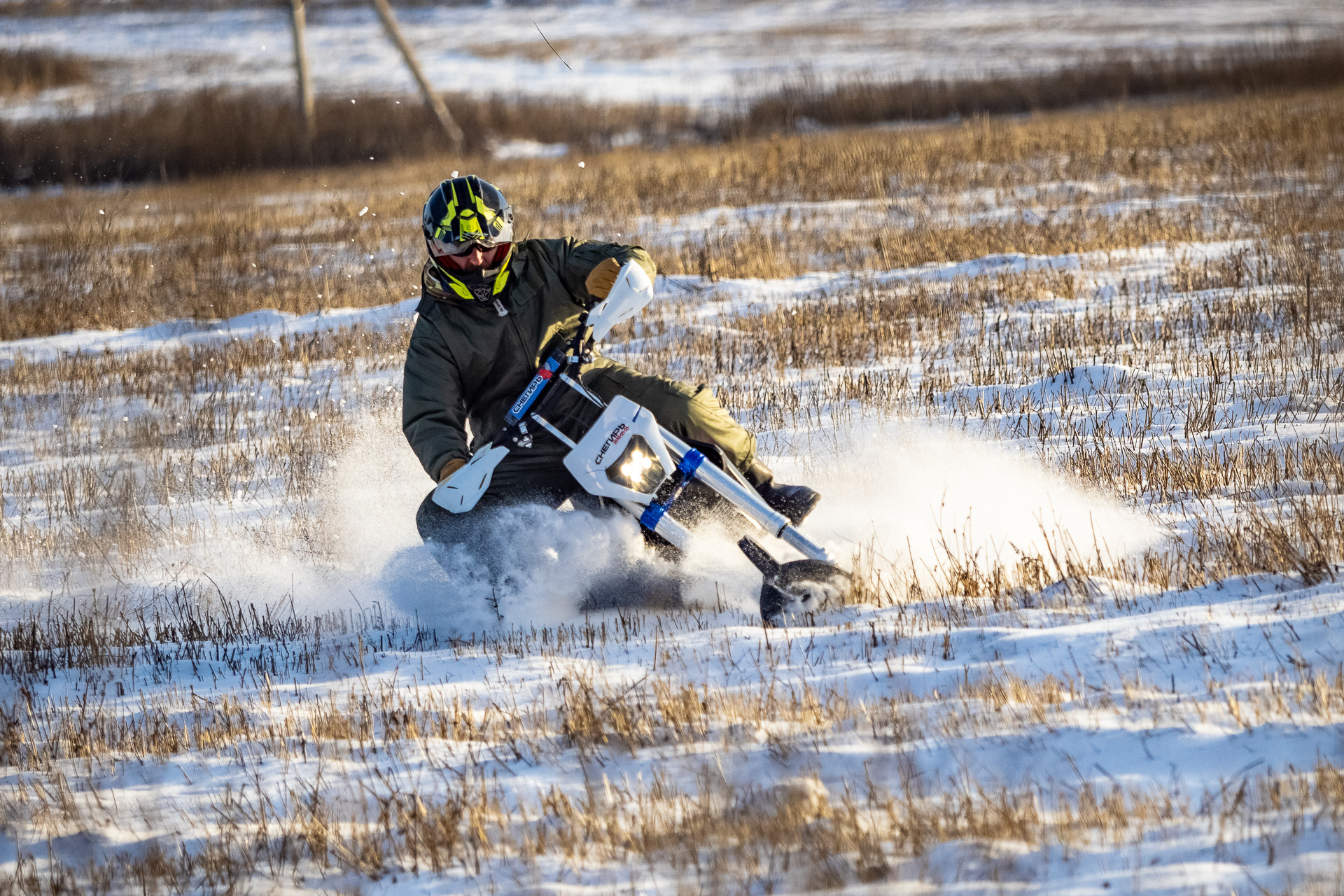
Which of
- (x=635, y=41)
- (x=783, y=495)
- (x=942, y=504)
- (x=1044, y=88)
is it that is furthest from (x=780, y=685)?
(x=635, y=41)

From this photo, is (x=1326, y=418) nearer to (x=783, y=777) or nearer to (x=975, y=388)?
(x=975, y=388)

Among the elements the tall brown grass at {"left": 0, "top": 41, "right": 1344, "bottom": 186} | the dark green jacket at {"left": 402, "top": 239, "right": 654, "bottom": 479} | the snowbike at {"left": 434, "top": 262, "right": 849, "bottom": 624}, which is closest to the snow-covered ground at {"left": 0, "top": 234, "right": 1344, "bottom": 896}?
the snowbike at {"left": 434, "top": 262, "right": 849, "bottom": 624}

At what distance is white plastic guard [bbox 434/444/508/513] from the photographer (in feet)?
15.7

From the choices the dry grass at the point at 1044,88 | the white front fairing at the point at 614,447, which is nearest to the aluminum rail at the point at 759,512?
the white front fairing at the point at 614,447

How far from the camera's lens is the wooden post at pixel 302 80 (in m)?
23.1

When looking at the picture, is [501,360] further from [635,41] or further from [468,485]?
[635,41]

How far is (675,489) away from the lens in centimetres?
501

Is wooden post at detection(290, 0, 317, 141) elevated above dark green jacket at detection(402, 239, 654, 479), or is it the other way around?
wooden post at detection(290, 0, 317, 141)

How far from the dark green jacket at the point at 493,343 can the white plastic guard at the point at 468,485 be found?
0.45 meters

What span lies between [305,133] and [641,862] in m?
25.5

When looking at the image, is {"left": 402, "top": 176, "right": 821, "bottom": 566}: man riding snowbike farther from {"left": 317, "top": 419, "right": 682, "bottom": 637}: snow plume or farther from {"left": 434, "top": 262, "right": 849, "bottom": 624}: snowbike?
{"left": 434, "top": 262, "right": 849, "bottom": 624}: snowbike

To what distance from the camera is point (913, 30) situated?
5297 cm

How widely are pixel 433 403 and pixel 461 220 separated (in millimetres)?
787

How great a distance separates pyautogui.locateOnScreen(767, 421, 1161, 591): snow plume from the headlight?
0.99 m
